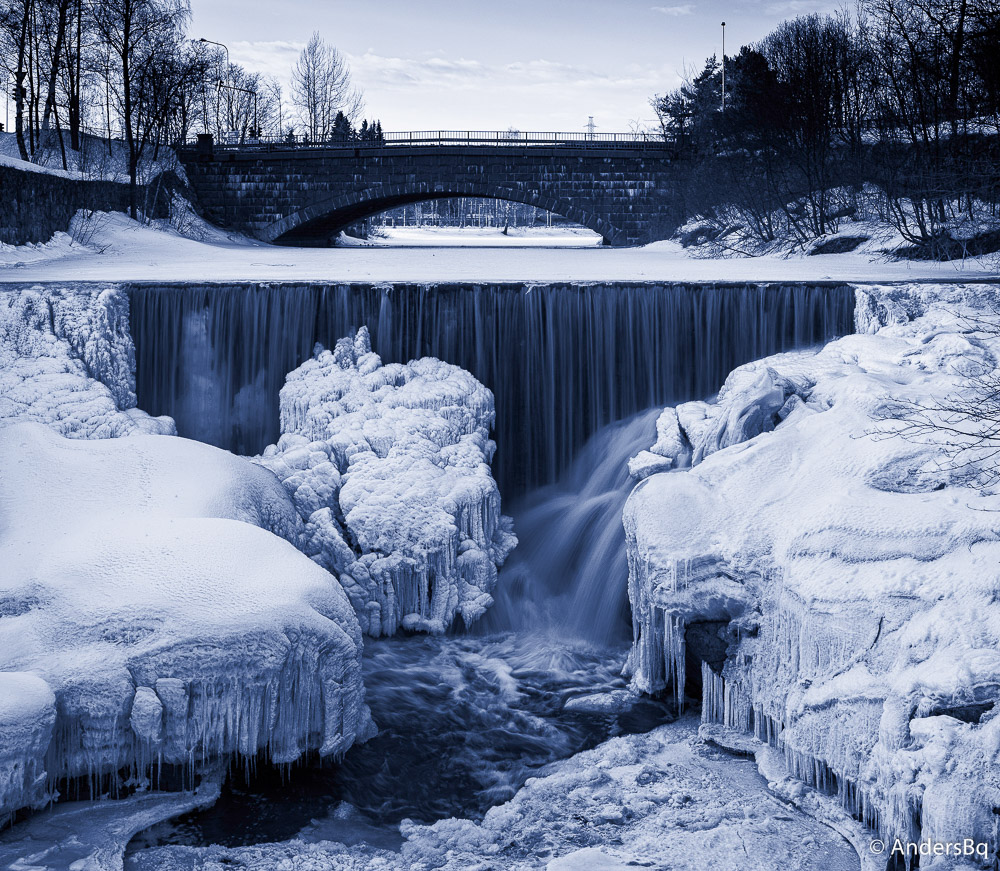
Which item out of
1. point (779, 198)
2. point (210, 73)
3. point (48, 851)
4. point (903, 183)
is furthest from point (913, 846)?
point (210, 73)

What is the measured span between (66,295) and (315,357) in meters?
2.84

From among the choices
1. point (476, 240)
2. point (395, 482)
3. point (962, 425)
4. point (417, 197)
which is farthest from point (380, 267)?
point (476, 240)

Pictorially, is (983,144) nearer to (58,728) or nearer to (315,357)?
(315,357)

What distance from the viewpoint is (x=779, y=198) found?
2211 centimetres

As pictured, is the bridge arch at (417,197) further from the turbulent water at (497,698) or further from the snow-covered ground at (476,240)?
the turbulent water at (497,698)

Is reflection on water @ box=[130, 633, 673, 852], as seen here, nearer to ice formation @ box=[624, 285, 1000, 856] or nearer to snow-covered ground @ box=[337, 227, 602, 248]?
ice formation @ box=[624, 285, 1000, 856]

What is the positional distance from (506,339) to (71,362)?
184 inches

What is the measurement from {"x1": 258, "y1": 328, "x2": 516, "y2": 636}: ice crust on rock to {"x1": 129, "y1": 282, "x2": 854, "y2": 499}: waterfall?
43 centimetres

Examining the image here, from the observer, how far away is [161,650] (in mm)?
6012

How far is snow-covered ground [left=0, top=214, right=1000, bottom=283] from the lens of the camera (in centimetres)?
1416

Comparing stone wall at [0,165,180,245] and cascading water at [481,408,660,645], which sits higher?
stone wall at [0,165,180,245]

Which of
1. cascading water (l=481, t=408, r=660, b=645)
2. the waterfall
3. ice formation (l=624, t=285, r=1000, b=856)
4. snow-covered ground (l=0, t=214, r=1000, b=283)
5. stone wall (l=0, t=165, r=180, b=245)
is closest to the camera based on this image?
ice formation (l=624, t=285, r=1000, b=856)

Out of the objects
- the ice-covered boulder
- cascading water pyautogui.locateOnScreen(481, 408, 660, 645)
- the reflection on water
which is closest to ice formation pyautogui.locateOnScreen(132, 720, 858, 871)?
the reflection on water

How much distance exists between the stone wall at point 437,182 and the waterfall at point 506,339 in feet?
63.7
